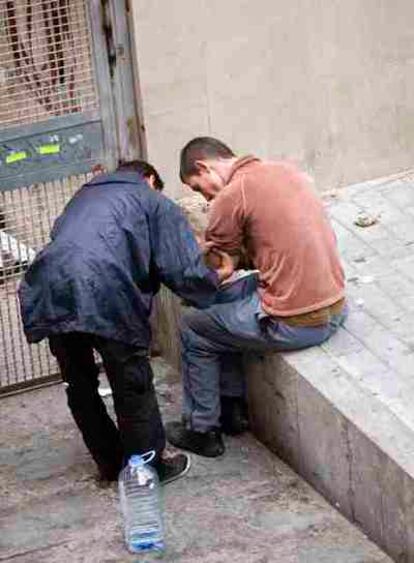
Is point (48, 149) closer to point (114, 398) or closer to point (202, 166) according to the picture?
point (202, 166)

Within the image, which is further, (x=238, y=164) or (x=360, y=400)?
(x=238, y=164)

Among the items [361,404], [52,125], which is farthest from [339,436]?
[52,125]

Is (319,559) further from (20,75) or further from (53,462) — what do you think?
(20,75)

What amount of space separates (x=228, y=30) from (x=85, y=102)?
873 millimetres

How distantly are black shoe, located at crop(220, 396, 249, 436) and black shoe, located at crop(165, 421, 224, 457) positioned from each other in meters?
0.12

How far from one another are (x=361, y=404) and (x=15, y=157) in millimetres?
2255

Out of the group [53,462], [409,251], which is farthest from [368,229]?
[53,462]

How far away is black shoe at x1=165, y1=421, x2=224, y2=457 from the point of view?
7.50 meters

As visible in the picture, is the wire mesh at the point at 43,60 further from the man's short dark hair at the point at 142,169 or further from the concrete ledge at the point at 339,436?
the concrete ledge at the point at 339,436

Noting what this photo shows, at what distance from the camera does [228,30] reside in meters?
8.30

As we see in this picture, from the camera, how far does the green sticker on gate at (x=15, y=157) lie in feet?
25.9

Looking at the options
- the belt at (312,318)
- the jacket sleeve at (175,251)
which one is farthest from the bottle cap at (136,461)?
the belt at (312,318)

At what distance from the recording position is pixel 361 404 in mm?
6805

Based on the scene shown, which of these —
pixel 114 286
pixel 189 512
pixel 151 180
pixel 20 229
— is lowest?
pixel 189 512
